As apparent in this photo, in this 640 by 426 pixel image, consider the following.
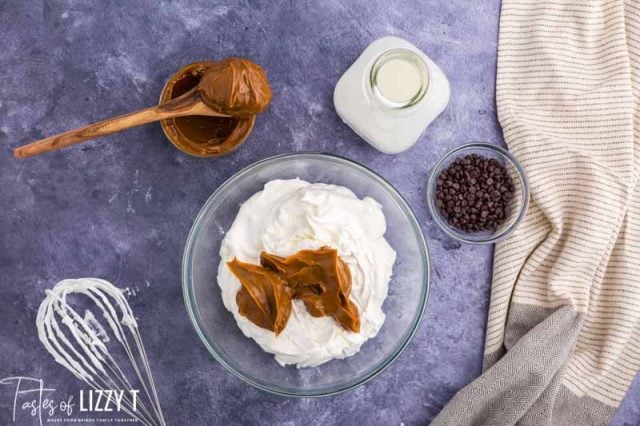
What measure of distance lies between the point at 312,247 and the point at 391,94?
0.49 m

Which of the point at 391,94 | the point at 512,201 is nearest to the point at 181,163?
the point at 391,94

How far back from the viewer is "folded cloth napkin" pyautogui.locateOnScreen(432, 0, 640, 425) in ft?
6.48

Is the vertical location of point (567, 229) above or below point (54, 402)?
above

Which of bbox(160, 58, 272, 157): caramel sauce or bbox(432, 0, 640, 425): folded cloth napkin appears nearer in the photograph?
bbox(160, 58, 272, 157): caramel sauce

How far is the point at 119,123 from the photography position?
5.82 ft

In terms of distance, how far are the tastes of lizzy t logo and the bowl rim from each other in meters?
0.38

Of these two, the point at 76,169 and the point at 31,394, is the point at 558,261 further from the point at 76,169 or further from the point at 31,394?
the point at 31,394

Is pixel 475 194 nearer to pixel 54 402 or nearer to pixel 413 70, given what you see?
pixel 413 70

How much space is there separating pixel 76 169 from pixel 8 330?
0.57 m

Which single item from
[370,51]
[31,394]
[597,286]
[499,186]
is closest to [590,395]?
[597,286]

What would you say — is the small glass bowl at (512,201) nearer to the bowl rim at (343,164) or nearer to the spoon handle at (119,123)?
the bowl rim at (343,164)

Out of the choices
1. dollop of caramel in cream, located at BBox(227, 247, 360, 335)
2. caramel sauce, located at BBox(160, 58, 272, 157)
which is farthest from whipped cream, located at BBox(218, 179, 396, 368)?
caramel sauce, located at BBox(160, 58, 272, 157)

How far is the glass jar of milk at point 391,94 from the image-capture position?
5.84 ft

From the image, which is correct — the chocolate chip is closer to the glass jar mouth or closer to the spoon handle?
the glass jar mouth
